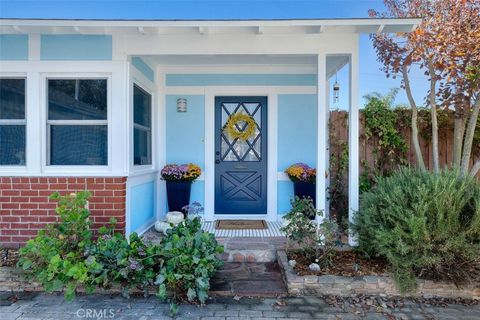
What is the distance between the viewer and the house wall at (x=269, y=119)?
4.63 metres

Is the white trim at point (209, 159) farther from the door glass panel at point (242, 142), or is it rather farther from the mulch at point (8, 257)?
the mulch at point (8, 257)

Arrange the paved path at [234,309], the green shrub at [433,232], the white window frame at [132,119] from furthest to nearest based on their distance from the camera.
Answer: the white window frame at [132,119] → the green shrub at [433,232] → the paved path at [234,309]

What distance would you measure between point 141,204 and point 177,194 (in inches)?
22.7

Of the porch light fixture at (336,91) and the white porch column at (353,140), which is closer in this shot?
the white porch column at (353,140)

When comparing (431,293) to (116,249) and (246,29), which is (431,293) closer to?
(116,249)

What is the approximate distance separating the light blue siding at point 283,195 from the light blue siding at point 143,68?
8.02 feet

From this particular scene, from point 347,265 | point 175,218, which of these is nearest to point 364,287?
point 347,265

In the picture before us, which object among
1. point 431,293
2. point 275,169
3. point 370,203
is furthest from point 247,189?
point 431,293

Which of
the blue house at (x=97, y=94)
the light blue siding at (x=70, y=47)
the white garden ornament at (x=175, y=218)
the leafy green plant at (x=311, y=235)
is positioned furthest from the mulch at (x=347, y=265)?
the light blue siding at (x=70, y=47)

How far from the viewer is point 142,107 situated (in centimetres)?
407

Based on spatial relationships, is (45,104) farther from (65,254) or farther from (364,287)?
(364,287)

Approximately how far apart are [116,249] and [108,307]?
47cm

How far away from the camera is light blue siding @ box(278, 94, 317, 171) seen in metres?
4.67

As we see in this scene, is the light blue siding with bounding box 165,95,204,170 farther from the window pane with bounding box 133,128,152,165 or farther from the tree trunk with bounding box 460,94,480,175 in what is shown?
the tree trunk with bounding box 460,94,480,175
